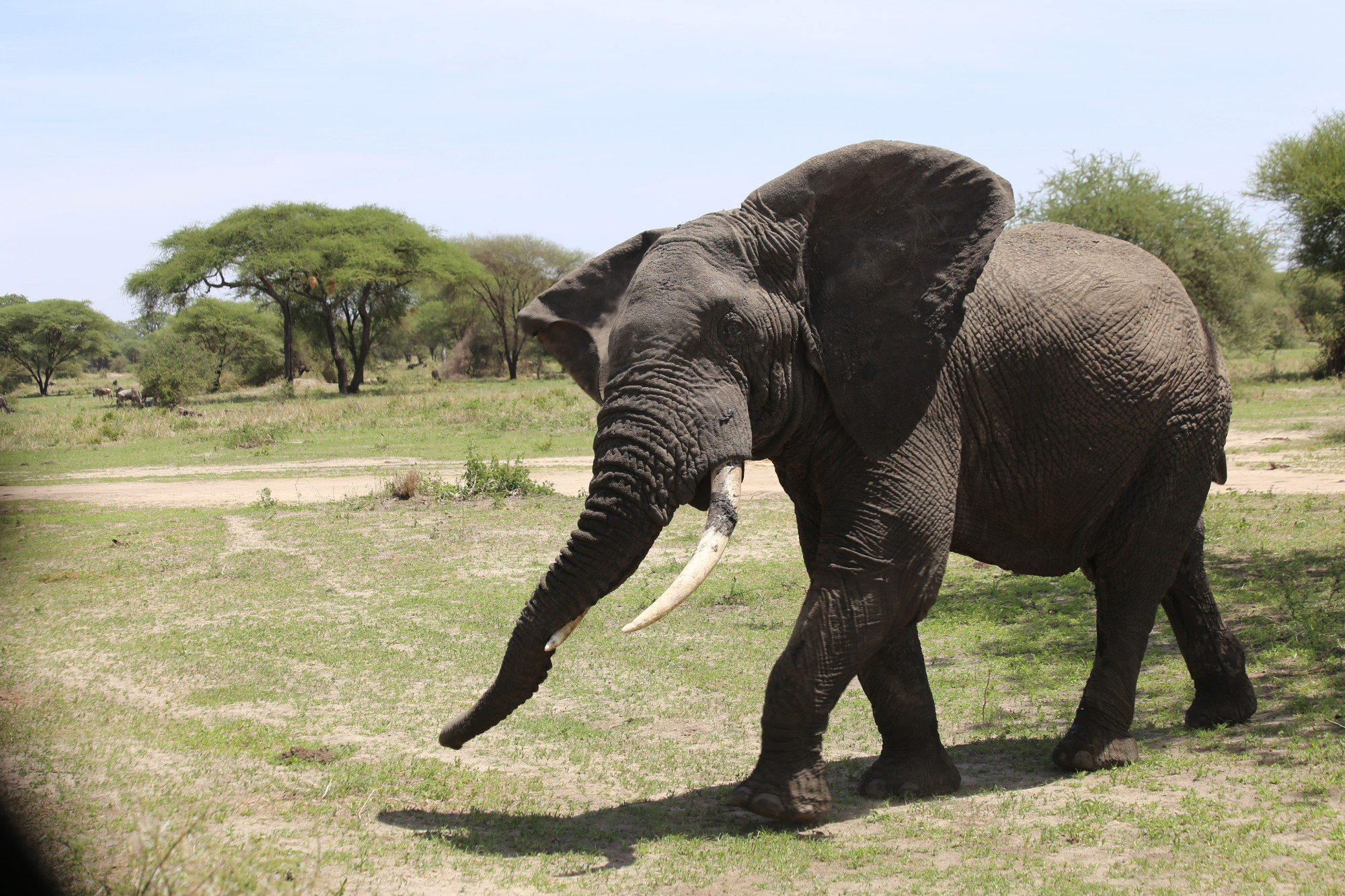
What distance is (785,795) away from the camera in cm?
449

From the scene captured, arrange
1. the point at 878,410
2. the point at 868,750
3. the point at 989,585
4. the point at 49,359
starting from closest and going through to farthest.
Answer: the point at 878,410, the point at 868,750, the point at 989,585, the point at 49,359

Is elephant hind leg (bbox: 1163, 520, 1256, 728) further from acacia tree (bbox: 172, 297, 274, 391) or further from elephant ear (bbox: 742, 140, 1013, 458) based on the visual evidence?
acacia tree (bbox: 172, 297, 274, 391)

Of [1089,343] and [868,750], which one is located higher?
[1089,343]

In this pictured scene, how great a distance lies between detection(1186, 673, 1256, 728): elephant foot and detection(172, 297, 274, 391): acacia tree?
158 feet

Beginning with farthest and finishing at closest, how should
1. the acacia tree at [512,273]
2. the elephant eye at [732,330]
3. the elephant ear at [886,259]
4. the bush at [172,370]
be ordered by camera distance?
the acacia tree at [512,273] → the bush at [172,370] → the elephant ear at [886,259] → the elephant eye at [732,330]

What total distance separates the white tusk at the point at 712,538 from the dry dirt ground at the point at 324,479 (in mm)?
10566

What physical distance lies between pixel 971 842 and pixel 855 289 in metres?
2.35

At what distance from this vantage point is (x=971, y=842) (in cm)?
437

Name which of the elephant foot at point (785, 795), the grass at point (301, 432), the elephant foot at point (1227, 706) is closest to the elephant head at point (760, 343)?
the elephant foot at point (785, 795)

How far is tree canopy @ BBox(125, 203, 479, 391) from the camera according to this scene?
45812 mm

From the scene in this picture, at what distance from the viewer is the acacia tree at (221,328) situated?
165 feet

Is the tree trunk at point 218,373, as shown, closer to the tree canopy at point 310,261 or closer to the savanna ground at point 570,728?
the tree canopy at point 310,261

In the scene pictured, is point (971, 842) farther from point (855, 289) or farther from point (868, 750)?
point (855, 289)

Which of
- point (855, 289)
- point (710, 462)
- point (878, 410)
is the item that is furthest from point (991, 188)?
point (710, 462)
